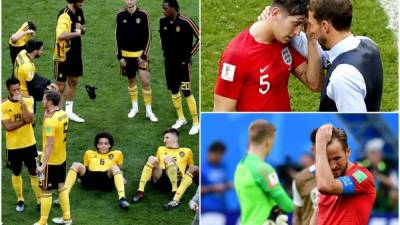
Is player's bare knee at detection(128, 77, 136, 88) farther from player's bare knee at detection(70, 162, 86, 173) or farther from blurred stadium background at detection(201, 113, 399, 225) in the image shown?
blurred stadium background at detection(201, 113, 399, 225)

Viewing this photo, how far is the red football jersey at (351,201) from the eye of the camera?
4.50 metres

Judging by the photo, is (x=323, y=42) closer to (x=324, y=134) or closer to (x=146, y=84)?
(x=324, y=134)

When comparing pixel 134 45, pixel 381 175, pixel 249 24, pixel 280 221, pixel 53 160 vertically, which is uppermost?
pixel 249 24

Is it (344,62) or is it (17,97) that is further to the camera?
(17,97)

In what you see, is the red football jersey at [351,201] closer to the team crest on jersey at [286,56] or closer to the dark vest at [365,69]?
the dark vest at [365,69]

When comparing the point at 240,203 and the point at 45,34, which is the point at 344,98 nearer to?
the point at 240,203

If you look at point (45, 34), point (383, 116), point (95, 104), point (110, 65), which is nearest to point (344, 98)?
point (383, 116)

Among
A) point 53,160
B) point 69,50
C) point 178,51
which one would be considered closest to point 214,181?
point 53,160

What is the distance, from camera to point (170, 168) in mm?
8258

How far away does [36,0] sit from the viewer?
12.3 meters

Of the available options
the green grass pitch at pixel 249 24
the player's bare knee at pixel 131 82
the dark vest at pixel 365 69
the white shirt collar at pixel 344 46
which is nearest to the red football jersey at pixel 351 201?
the dark vest at pixel 365 69

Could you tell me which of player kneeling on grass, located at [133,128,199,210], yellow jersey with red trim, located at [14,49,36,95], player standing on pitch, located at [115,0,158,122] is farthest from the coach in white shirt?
player standing on pitch, located at [115,0,158,122]

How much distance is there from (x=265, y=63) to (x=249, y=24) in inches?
221

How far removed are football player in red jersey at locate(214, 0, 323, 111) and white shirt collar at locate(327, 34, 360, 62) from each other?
153 mm
